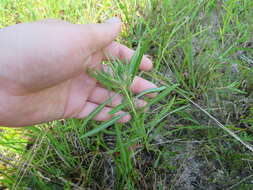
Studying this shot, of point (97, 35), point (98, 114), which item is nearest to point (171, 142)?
point (98, 114)

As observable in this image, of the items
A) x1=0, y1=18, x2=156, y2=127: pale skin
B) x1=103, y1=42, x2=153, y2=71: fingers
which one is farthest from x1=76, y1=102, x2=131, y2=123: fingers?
x1=103, y1=42, x2=153, y2=71: fingers

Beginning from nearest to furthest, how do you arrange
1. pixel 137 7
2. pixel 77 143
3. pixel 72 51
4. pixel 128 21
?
pixel 72 51 < pixel 77 143 < pixel 128 21 < pixel 137 7

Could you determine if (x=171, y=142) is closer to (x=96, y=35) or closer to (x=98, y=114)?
(x=98, y=114)

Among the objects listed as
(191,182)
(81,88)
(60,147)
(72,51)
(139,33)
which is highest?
(72,51)

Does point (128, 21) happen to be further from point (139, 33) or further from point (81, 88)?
point (81, 88)

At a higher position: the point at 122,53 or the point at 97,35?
the point at 97,35

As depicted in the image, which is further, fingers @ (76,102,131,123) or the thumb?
fingers @ (76,102,131,123)

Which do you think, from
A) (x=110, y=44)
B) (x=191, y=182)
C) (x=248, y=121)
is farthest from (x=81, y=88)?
(x=248, y=121)

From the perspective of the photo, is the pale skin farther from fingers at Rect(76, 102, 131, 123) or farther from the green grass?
the green grass
